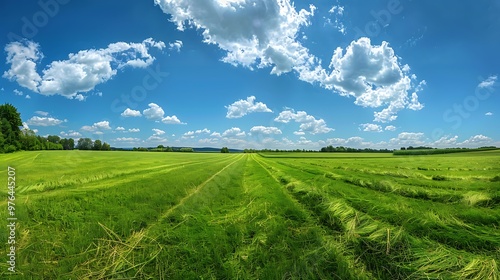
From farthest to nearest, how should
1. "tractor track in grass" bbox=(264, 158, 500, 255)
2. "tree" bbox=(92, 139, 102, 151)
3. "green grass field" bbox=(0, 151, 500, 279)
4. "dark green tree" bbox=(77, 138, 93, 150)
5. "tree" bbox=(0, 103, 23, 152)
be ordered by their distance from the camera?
1. "tree" bbox=(92, 139, 102, 151)
2. "dark green tree" bbox=(77, 138, 93, 150)
3. "tree" bbox=(0, 103, 23, 152)
4. "tractor track in grass" bbox=(264, 158, 500, 255)
5. "green grass field" bbox=(0, 151, 500, 279)

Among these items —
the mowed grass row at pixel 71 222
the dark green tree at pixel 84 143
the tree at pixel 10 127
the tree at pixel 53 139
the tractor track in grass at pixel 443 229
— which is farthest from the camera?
the dark green tree at pixel 84 143

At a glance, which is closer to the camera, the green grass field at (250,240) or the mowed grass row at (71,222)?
the green grass field at (250,240)

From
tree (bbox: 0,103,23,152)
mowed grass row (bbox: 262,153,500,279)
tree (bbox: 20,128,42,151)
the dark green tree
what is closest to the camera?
mowed grass row (bbox: 262,153,500,279)

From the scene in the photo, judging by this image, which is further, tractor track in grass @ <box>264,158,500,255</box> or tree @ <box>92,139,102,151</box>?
tree @ <box>92,139,102,151</box>

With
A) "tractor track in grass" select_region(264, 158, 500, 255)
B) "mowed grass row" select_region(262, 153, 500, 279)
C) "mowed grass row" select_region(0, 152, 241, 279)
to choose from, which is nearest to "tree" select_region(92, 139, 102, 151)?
"mowed grass row" select_region(0, 152, 241, 279)

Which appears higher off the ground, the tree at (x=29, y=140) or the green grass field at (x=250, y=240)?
the tree at (x=29, y=140)

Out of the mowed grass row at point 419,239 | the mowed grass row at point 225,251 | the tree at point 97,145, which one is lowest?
the mowed grass row at point 225,251

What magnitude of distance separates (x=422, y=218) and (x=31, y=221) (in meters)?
10.5

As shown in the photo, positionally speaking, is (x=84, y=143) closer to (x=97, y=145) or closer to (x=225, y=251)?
(x=97, y=145)

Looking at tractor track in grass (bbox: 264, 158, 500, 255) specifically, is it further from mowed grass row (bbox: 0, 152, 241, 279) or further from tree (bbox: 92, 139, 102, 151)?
tree (bbox: 92, 139, 102, 151)

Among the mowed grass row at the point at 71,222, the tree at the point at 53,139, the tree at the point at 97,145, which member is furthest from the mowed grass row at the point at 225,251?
the tree at the point at 97,145

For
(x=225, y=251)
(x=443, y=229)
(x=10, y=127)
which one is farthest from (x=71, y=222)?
(x=10, y=127)

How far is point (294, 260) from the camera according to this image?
4523mm

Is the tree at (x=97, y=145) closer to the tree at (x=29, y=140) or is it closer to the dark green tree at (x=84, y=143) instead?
the dark green tree at (x=84, y=143)
